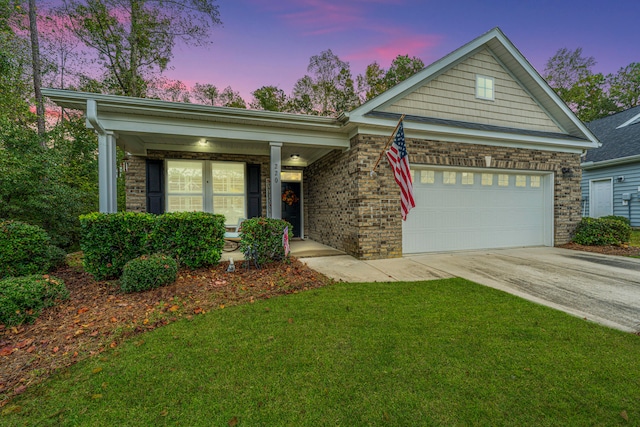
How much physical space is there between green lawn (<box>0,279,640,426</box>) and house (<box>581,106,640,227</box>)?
39.8 ft

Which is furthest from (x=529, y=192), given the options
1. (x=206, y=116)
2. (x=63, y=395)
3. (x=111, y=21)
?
(x=111, y=21)

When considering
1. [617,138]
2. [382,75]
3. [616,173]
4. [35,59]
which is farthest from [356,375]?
[382,75]

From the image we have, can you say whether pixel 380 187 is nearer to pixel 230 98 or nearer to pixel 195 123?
pixel 195 123

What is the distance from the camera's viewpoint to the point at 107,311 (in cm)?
305

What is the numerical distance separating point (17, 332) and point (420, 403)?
374 cm

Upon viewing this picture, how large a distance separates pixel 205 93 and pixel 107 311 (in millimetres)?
15991

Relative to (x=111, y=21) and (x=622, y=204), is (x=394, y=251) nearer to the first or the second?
(x=622, y=204)

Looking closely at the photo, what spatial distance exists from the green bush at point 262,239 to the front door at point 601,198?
14.1m

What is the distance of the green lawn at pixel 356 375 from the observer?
158cm

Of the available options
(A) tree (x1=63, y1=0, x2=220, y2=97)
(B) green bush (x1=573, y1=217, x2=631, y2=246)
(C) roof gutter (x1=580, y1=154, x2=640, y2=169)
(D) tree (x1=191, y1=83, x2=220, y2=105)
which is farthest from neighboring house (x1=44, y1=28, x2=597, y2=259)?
(D) tree (x1=191, y1=83, x2=220, y2=105)

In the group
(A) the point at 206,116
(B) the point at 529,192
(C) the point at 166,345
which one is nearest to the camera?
(C) the point at 166,345

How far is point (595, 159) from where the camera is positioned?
11461 mm

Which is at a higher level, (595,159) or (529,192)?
(595,159)

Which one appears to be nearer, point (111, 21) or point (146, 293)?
point (146, 293)
